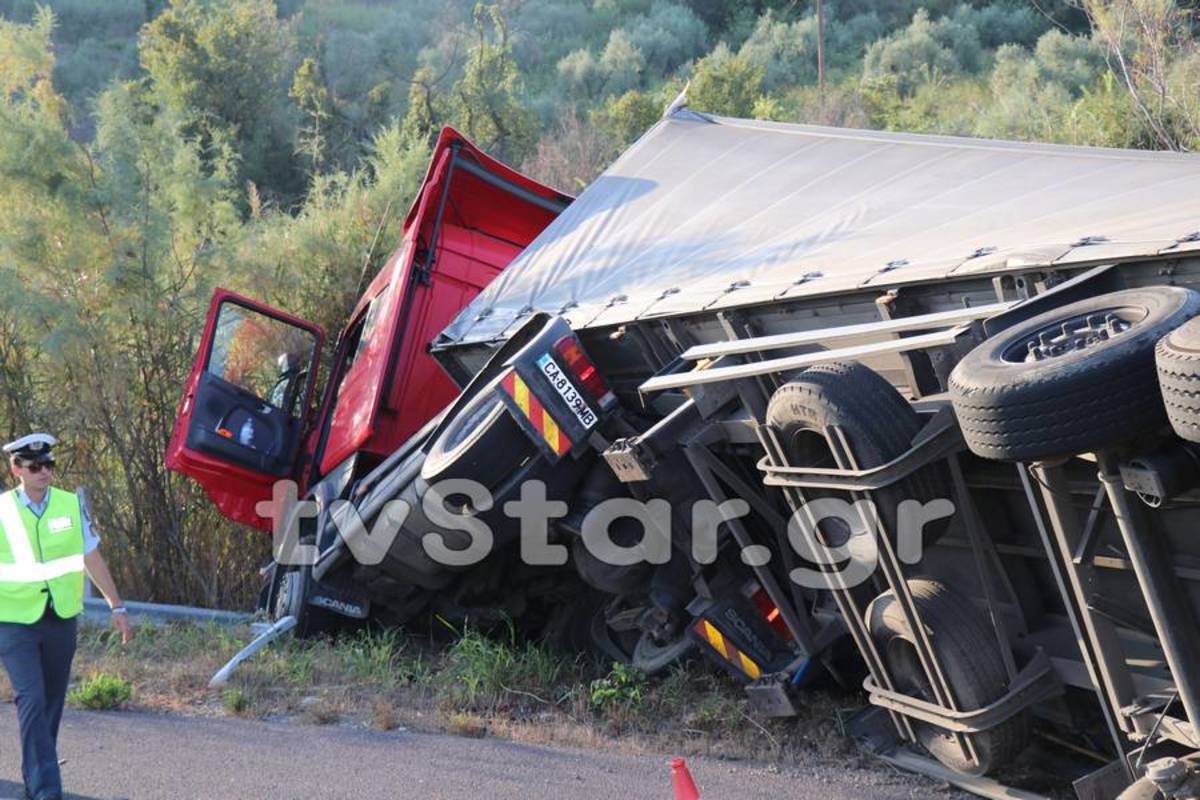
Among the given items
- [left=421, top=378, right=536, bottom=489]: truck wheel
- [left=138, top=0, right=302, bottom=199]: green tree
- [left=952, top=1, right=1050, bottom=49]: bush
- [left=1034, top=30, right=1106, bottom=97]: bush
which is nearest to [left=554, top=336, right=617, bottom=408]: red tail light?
[left=421, top=378, right=536, bottom=489]: truck wheel

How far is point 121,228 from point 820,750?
7.14 meters

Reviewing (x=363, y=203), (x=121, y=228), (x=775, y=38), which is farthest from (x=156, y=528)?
(x=775, y=38)

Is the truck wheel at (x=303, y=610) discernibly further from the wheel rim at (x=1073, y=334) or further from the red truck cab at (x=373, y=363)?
the wheel rim at (x=1073, y=334)

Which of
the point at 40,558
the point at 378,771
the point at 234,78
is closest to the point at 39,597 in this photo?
the point at 40,558

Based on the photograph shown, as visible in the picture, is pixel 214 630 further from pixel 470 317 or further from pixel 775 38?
pixel 775 38

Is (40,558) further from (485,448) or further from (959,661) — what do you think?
(959,661)

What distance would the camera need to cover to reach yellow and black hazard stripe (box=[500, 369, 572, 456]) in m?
5.95

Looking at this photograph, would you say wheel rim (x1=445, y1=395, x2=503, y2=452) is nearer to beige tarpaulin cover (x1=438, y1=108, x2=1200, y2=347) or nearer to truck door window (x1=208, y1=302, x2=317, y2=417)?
beige tarpaulin cover (x1=438, y1=108, x2=1200, y2=347)

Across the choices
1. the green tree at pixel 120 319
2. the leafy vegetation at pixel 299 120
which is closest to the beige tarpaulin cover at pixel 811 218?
the green tree at pixel 120 319

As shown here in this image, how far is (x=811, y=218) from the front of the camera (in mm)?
6465

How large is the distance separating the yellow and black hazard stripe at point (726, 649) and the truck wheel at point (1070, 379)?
2.41 meters

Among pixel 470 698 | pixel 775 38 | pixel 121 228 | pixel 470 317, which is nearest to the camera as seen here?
pixel 470 698

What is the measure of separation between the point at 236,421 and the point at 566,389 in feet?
13.0

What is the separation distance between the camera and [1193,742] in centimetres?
398
